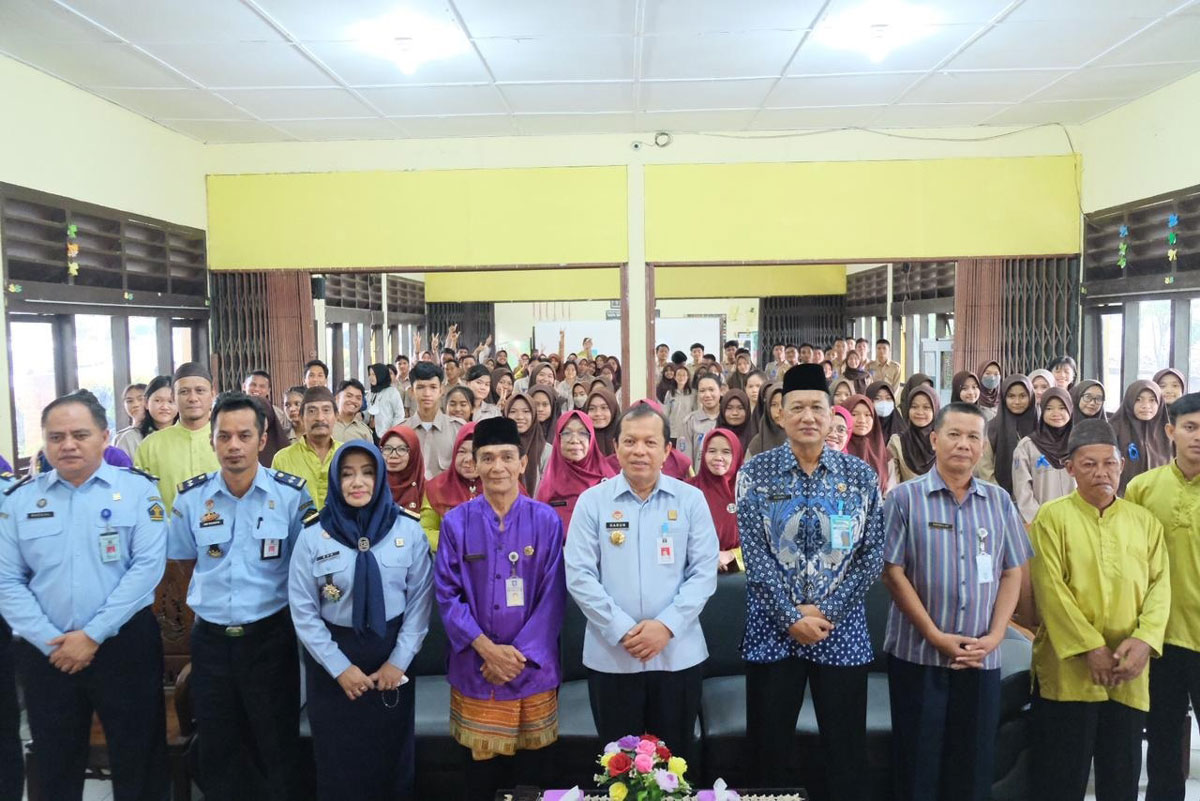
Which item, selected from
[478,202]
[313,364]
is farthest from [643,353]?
[313,364]

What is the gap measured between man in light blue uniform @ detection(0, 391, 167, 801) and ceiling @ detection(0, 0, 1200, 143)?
8.30 feet

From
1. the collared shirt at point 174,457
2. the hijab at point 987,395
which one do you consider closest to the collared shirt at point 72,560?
the collared shirt at point 174,457

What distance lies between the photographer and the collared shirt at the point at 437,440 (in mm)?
4785

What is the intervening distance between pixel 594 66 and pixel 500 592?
12.0 feet

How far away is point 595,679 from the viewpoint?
254 centimetres

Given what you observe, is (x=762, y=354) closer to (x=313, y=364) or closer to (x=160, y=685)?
(x=313, y=364)

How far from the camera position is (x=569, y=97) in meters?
5.61

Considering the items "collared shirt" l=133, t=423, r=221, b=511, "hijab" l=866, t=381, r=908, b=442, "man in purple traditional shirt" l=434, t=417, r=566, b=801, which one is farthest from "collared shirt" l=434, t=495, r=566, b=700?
"hijab" l=866, t=381, r=908, b=442

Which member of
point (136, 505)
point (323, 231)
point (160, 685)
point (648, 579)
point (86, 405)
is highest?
point (323, 231)

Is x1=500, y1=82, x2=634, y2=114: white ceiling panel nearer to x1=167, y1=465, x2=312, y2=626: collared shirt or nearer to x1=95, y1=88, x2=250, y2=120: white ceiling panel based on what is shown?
x1=95, y1=88, x2=250, y2=120: white ceiling panel

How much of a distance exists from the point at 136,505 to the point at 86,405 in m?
0.36

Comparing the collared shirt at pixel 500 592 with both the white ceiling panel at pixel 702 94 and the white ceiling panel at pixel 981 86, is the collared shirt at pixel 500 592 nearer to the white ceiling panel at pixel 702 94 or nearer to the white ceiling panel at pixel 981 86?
the white ceiling panel at pixel 702 94

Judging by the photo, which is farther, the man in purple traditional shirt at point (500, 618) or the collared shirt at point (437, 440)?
the collared shirt at point (437, 440)

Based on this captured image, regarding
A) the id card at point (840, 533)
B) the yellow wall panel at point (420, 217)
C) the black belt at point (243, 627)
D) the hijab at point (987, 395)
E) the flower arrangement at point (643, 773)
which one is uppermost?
the yellow wall panel at point (420, 217)
